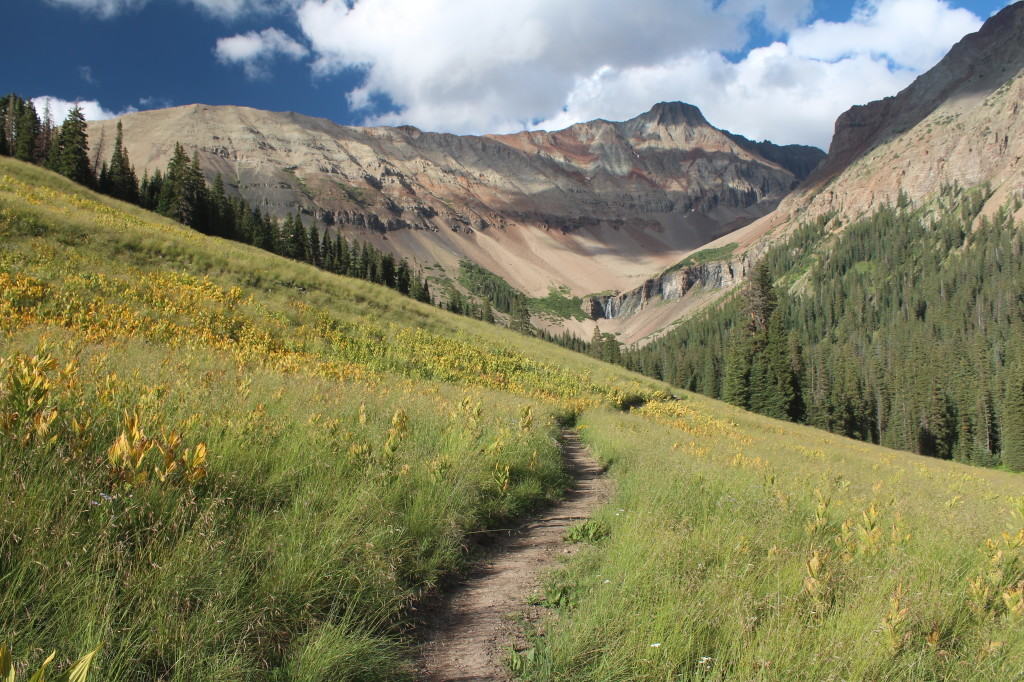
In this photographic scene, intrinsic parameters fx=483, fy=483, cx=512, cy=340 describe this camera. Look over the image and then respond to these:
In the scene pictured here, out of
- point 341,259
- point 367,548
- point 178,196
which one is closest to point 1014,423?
point 367,548

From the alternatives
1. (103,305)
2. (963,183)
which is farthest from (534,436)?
(963,183)

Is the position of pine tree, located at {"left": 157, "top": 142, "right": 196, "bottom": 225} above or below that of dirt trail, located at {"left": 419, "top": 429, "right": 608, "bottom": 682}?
above

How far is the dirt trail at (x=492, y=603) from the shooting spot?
304cm

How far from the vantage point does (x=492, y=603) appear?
3902mm

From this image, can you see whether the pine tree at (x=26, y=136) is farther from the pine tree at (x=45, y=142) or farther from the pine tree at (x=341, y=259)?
the pine tree at (x=341, y=259)

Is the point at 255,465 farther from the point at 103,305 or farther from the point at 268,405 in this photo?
the point at 103,305

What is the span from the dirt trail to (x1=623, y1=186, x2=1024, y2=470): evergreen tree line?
176 feet

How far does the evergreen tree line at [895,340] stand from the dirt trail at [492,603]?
53.7 meters

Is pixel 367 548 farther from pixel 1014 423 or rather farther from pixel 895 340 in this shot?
pixel 895 340

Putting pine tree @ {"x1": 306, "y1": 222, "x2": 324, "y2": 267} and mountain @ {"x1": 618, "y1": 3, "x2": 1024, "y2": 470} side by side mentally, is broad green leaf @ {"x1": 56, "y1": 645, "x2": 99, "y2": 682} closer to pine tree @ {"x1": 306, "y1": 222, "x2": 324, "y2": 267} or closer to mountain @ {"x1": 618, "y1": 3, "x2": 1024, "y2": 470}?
mountain @ {"x1": 618, "y1": 3, "x2": 1024, "y2": 470}

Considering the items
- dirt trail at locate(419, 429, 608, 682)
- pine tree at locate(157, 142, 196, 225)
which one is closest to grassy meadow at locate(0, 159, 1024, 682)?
dirt trail at locate(419, 429, 608, 682)

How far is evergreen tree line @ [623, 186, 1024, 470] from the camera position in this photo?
59469 millimetres

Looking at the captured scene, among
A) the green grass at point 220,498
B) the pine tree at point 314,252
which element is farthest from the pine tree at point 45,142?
the green grass at point 220,498

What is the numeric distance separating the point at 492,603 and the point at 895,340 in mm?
138378
